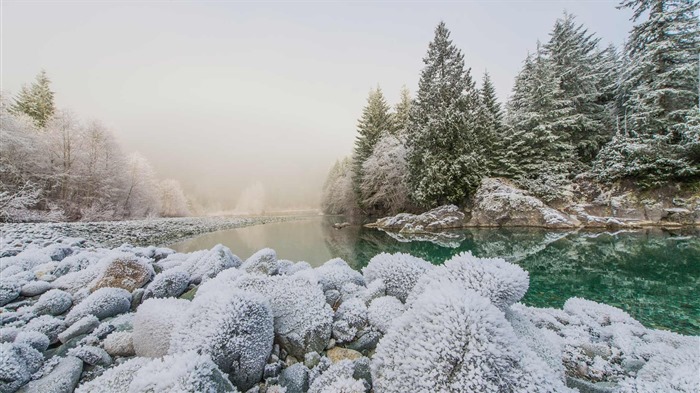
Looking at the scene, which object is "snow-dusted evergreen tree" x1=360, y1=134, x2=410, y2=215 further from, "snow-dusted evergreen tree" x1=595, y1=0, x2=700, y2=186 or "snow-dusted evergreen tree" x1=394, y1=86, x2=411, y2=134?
"snow-dusted evergreen tree" x1=595, y1=0, x2=700, y2=186

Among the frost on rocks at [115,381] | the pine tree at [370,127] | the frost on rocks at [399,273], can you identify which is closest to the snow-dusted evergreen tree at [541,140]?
the pine tree at [370,127]

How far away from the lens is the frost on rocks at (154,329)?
5.62 ft

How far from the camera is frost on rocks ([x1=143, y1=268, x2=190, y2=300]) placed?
2.75 meters

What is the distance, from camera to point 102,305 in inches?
92.0

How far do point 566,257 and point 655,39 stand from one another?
58.5 ft

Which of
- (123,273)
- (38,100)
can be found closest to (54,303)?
(123,273)

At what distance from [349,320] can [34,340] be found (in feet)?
7.38

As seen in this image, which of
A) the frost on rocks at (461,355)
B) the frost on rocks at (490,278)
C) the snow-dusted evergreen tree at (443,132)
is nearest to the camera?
the frost on rocks at (461,355)

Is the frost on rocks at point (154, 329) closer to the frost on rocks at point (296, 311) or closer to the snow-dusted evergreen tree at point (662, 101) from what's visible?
the frost on rocks at point (296, 311)

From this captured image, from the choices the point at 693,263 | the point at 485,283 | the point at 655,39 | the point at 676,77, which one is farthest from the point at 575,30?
the point at 485,283

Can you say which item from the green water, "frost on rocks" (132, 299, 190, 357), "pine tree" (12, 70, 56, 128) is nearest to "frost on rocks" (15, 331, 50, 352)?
"frost on rocks" (132, 299, 190, 357)

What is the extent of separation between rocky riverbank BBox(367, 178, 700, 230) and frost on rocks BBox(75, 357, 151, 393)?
544 inches

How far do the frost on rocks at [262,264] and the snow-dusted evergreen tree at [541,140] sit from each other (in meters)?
18.7

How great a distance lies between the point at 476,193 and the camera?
55.1 ft
